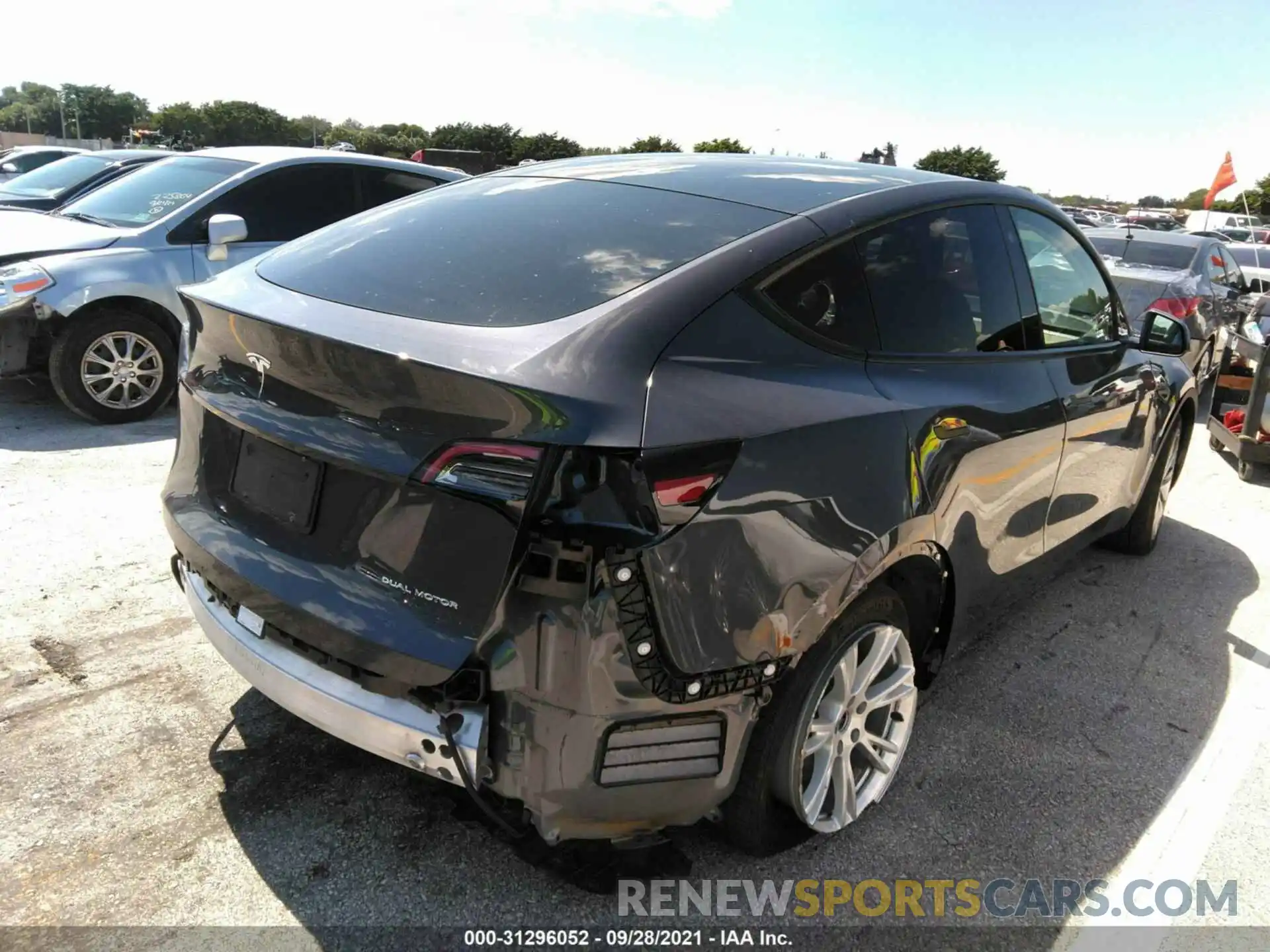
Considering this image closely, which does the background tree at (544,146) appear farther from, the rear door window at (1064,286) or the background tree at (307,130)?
the rear door window at (1064,286)

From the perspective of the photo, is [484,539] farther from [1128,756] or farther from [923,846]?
[1128,756]

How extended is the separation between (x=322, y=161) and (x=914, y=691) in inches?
240

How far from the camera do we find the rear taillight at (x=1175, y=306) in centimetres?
827

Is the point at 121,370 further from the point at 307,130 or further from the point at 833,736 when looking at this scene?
the point at 307,130

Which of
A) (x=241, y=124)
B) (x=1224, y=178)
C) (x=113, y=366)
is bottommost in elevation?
(x=113, y=366)

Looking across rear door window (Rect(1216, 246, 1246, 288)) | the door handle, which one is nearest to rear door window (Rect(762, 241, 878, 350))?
the door handle

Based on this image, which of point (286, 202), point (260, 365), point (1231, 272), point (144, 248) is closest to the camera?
point (260, 365)

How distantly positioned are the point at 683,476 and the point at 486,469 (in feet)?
1.29

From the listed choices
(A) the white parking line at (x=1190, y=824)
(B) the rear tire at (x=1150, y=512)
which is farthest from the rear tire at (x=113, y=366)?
(A) the white parking line at (x=1190, y=824)

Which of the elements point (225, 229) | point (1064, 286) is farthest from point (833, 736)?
point (225, 229)

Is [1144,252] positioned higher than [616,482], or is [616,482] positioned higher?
[1144,252]

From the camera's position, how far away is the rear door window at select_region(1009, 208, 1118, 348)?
329 cm

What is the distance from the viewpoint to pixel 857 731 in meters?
2.46

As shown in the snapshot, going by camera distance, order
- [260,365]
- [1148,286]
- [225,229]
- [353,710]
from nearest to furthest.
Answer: [353,710], [260,365], [225,229], [1148,286]
